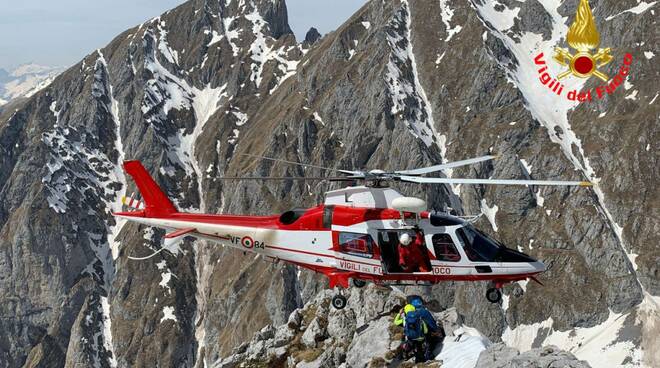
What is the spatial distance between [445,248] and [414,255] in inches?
54.2

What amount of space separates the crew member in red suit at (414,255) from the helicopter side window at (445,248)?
57 centimetres

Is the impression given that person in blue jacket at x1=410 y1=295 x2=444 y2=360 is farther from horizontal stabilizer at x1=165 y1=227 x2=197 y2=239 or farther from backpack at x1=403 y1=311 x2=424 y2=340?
horizontal stabilizer at x1=165 y1=227 x2=197 y2=239

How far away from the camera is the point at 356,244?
24.8m

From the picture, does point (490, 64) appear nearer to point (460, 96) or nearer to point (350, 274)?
point (460, 96)

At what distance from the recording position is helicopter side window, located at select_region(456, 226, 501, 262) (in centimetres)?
2408

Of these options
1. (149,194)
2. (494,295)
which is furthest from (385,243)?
(149,194)

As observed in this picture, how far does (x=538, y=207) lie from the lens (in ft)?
529

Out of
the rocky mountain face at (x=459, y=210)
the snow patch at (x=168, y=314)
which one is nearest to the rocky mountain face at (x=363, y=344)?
the rocky mountain face at (x=459, y=210)

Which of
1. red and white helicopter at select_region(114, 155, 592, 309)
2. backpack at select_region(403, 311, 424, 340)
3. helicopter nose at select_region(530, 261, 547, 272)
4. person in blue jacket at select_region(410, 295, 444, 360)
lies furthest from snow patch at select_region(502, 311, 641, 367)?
backpack at select_region(403, 311, 424, 340)

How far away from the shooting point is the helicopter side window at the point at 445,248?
79.0 ft

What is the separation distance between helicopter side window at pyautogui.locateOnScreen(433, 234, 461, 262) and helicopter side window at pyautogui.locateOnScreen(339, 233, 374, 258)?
9.13 ft

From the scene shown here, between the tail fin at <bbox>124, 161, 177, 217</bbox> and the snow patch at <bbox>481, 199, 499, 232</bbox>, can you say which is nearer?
the tail fin at <bbox>124, 161, 177, 217</bbox>

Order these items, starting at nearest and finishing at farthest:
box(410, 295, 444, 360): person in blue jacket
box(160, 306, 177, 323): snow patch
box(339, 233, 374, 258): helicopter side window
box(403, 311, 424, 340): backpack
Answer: box(403, 311, 424, 340): backpack, box(410, 295, 444, 360): person in blue jacket, box(339, 233, 374, 258): helicopter side window, box(160, 306, 177, 323): snow patch

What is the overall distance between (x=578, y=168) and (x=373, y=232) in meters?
154
